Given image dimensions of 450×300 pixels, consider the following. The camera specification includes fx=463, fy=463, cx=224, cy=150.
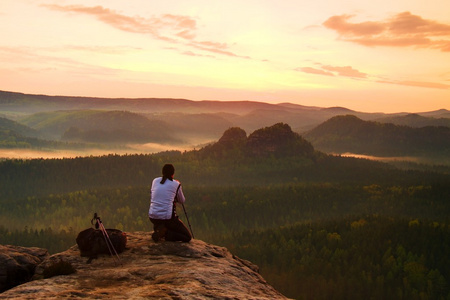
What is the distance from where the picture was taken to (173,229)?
36.0 m

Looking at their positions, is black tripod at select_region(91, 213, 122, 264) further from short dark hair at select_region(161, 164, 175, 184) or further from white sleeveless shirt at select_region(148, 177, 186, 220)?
short dark hair at select_region(161, 164, 175, 184)

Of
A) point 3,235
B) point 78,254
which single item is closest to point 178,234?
point 78,254

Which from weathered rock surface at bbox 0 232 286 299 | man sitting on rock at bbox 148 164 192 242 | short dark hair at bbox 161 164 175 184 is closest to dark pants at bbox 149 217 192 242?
man sitting on rock at bbox 148 164 192 242

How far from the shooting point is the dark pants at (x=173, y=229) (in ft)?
117

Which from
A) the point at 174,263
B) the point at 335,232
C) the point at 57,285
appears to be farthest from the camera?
the point at 335,232

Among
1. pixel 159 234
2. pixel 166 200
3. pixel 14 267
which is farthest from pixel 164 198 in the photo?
pixel 14 267

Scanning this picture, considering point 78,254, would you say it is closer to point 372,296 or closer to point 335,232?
point 372,296

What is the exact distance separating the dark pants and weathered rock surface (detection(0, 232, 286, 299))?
56 centimetres

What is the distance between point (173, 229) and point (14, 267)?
11668 millimetres

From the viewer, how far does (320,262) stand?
138875mm

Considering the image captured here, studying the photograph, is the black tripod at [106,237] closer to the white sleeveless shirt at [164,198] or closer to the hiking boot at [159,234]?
the hiking boot at [159,234]

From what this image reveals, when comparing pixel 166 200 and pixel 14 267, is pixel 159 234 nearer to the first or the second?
pixel 166 200

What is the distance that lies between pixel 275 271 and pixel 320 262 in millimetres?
13995

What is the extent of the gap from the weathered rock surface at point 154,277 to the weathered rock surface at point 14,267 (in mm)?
1240
